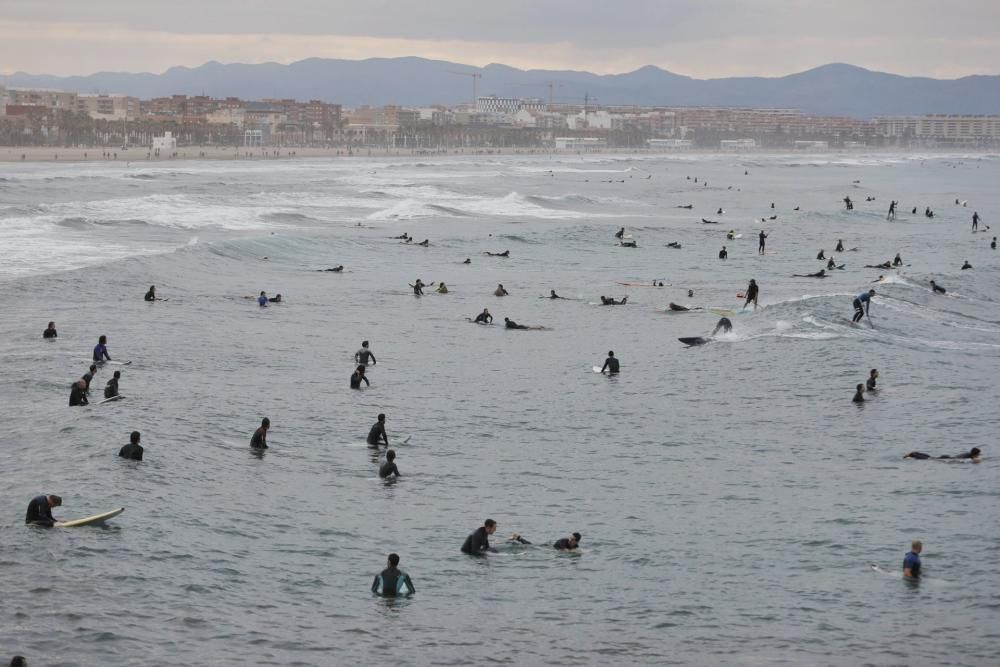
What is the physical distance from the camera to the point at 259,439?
990 inches

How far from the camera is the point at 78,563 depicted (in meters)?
18.5

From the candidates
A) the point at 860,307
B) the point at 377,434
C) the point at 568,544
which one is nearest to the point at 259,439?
the point at 377,434

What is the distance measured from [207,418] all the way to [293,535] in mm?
7875

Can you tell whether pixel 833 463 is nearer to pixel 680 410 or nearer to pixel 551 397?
pixel 680 410

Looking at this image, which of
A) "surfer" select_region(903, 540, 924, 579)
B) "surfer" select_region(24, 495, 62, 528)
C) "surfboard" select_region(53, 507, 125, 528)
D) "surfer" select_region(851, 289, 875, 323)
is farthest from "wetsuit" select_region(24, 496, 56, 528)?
"surfer" select_region(851, 289, 875, 323)

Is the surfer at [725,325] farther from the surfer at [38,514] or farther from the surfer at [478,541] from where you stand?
the surfer at [38,514]

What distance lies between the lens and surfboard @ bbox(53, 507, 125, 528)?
19.8m

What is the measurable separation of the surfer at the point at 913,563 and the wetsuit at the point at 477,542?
6.48 m

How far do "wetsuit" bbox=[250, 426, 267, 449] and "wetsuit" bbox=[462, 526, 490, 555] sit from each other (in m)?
6.84

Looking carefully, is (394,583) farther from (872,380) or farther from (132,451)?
(872,380)

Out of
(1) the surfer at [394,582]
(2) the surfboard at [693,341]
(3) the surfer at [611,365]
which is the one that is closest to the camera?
(1) the surfer at [394,582]

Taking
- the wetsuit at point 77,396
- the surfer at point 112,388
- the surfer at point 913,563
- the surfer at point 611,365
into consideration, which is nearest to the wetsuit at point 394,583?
the surfer at point 913,563

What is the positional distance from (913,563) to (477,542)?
22.0 ft

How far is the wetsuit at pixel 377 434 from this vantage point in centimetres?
2573
